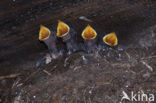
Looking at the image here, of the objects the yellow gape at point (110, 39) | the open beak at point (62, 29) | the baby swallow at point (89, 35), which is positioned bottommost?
the yellow gape at point (110, 39)

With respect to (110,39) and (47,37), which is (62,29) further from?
(110,39)

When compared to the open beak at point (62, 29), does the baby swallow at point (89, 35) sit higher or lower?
lower

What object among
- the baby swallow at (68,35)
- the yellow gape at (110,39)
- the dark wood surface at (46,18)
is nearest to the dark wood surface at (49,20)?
the dark wood surface at (46,18)

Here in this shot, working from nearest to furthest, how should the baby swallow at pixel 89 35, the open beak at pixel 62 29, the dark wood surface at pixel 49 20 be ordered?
the baby swallow at pixel 89 35, the open beak at pixel 62 29, the dark wood surface at pixel 49 20

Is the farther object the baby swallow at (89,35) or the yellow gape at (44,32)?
the yellow gape at (44,32)

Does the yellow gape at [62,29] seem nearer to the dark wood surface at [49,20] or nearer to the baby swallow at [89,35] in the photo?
the baby swallow at [89,35]

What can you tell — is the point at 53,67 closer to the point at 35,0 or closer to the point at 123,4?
the point at 35,0

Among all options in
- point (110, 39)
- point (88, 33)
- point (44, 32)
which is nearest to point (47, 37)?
point (44, 32)

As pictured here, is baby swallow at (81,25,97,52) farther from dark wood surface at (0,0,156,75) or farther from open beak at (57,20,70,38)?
dark wood surface at (0,0,156,75)

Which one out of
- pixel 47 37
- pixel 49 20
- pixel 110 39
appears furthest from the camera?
pixel 49 20
